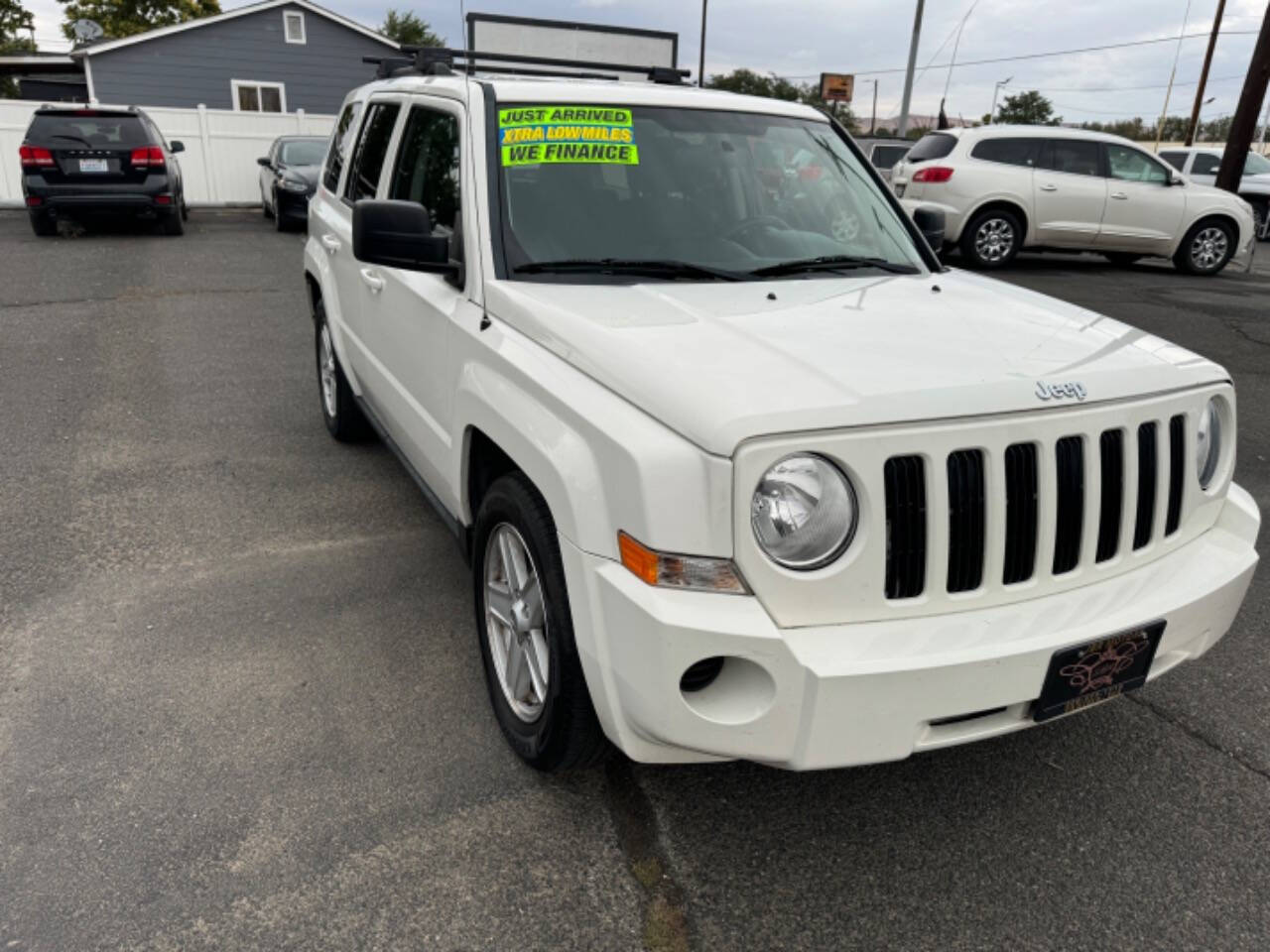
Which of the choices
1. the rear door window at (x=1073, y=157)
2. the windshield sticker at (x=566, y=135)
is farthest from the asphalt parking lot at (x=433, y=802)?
Result: the rear door window at (x=1073, y=157)

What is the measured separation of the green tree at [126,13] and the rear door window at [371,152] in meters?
39.8

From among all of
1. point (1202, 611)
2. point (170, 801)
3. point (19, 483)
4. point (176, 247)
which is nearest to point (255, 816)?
point (170, 801)

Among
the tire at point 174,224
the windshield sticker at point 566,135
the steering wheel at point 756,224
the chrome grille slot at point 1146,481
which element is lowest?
the tire at point 174,224

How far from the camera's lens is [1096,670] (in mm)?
2225

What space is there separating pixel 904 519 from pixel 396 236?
1.74m

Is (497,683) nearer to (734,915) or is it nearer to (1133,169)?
(734,915)

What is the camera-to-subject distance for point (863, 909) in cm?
228

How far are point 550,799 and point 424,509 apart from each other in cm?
226

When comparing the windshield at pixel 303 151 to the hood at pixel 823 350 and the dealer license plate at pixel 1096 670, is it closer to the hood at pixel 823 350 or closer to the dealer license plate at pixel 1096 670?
the hood at pixel 823 350

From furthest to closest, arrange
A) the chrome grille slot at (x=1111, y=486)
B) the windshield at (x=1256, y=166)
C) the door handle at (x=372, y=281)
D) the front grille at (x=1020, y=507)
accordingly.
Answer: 1. the windshield at (x=1256, y=166)
2. the door handle at (x=372, y=281)
3. the chrome grille slot at (x=1111, y=486)
4. the front grille at (x=1020, y=507)

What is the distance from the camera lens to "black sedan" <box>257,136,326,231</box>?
48.3 ft

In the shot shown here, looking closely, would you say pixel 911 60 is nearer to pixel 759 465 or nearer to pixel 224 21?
pixel 224 21

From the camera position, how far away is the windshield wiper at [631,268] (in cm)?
299

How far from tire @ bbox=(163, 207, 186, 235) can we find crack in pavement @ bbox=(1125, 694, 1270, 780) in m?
14.5
